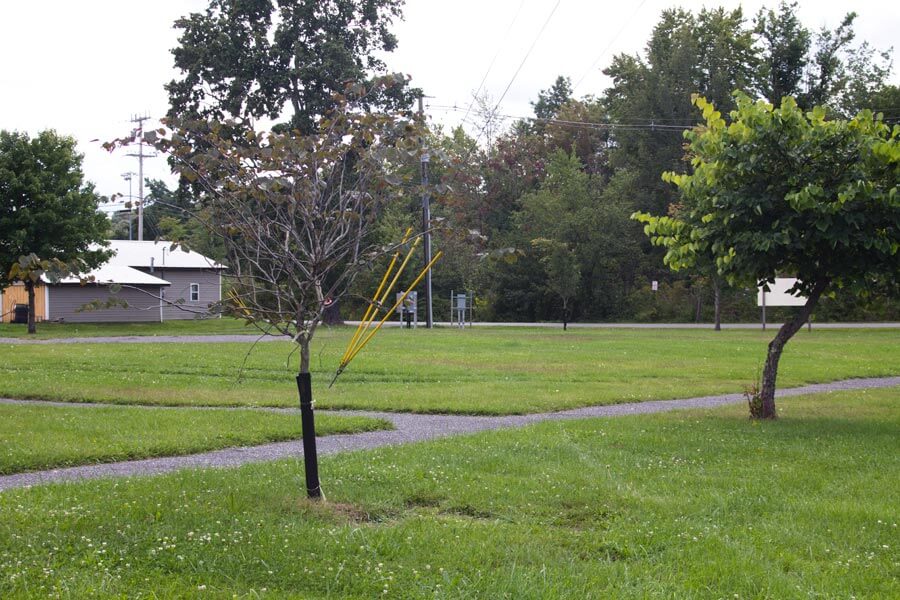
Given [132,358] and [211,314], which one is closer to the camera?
[211,314]

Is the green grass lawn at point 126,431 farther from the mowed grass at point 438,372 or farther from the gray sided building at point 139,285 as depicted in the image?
the gray sided building at point 139,285

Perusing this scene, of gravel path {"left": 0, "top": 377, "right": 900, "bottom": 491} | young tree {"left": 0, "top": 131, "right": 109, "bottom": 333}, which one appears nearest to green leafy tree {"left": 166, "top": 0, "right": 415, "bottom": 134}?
young tree {"left": 0, "top": 131, "right": 109, "bottom": 333}

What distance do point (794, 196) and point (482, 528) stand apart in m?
6.32

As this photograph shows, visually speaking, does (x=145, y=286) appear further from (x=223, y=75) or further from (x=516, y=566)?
(x=516, y=566)

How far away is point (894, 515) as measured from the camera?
6617mm

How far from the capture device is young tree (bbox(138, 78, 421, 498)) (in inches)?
269

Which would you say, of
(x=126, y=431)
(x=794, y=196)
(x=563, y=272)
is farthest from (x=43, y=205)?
(x=794, y=196)

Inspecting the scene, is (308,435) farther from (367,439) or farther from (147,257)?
(147,257)

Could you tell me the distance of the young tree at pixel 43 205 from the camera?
38125mm

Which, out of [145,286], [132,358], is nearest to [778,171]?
[132,358]

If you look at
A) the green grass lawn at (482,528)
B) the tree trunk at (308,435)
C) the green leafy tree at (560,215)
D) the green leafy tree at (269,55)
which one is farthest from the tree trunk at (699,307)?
the tree trunk at (308,435)

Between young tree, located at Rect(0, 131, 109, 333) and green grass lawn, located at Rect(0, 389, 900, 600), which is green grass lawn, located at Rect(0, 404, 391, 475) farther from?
young tree, located at Rect(0, 131, 109, 333)

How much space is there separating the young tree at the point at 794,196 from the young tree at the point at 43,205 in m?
30.9

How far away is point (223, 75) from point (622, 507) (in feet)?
132
